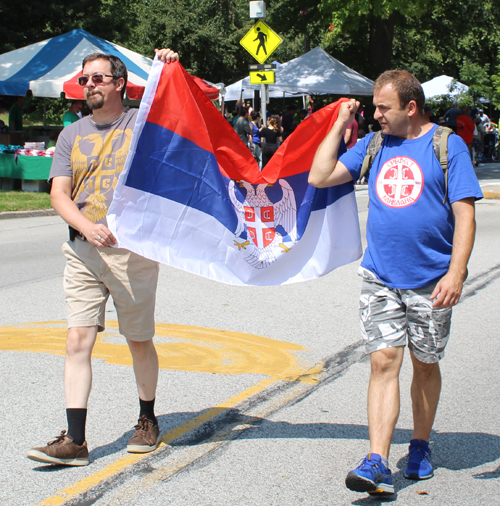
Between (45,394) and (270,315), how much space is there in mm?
2664

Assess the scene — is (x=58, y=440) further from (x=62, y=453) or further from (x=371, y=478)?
(x=371, y=478)

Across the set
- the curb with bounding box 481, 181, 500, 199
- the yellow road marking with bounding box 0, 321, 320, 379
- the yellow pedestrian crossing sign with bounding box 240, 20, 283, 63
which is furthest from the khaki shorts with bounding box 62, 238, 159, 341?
the curb with bounding box 481, 181, 500, 199

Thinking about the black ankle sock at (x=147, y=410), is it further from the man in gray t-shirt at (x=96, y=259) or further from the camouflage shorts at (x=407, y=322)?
the camouflage shorts at (x=407, y=322)

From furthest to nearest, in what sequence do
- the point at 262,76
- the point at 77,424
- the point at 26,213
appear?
the point at 262,76 → the point at 26,213 → the point at 77,424

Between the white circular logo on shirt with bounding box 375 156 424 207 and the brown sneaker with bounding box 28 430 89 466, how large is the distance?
1951 mm

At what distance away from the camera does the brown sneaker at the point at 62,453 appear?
3570 millimetres

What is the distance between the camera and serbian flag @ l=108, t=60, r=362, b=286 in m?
4.03

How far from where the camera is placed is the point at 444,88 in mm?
33312

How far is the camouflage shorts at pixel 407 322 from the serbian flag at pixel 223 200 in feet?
2.52

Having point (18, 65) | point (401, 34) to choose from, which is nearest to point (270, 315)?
point (18, 65)

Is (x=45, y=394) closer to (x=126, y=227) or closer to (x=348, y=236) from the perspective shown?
(x=126, y=227)

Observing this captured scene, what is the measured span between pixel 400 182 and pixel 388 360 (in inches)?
33.5

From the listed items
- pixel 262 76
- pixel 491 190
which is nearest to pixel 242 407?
pixel 262 76

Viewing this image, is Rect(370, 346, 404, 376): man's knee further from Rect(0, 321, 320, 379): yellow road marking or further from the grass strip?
the grass strip
